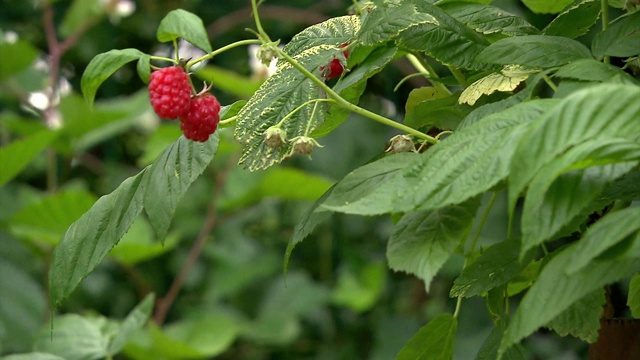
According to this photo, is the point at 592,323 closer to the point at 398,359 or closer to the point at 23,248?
the point at 398,359

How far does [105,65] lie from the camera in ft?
1.89

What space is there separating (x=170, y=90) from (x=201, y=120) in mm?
27

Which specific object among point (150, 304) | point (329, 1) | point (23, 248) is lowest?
point (23, 248)

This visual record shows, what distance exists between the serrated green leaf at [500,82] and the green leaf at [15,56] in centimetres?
116

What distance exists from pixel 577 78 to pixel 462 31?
10cm

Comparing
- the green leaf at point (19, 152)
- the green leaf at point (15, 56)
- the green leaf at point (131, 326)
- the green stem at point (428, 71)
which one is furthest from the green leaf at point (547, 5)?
the green leaf at point (15, 56)

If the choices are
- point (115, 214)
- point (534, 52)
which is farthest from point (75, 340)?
Result: point (534, 52)

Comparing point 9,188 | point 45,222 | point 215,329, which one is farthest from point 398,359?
point 9,188

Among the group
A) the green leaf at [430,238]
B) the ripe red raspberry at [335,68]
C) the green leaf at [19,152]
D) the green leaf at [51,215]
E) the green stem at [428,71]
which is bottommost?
the green leaf at [51,215]

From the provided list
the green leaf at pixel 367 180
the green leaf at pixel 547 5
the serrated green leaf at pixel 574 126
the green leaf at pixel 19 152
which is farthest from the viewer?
the green leaf at pixel 19 152

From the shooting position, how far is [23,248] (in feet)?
5.98

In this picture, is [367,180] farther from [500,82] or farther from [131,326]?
[131,326]

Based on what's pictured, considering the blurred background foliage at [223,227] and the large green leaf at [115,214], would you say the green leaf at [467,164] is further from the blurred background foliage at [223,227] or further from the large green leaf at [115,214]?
the blurred background foliage at [223,227]

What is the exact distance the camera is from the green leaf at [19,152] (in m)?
1.23
